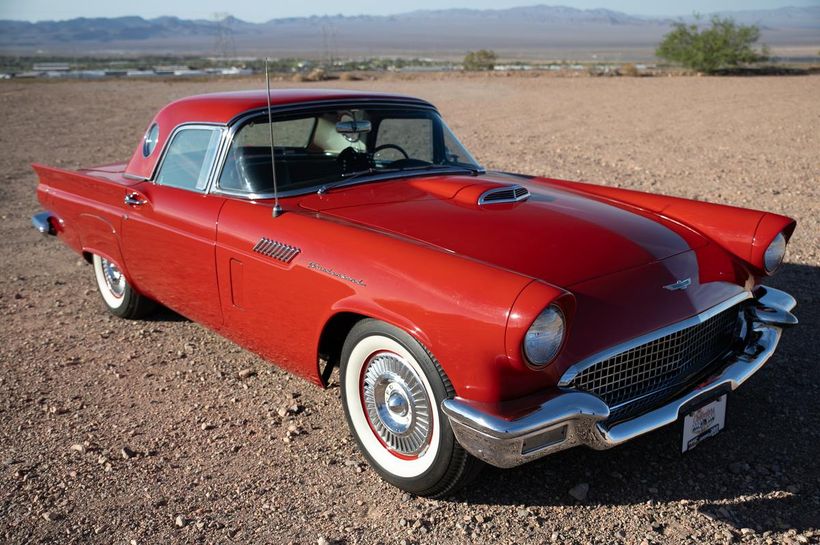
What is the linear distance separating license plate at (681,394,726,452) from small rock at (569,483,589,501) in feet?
1.34

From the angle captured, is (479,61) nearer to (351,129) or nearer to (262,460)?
(351,129)

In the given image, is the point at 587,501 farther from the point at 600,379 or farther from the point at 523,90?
the point at 523,90

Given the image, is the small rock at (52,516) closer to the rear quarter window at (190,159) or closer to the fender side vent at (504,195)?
the rear quarter window at (190,159)

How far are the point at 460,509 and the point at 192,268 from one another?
6.22ft

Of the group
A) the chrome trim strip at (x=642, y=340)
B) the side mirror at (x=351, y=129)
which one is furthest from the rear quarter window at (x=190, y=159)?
the chrome trim strip at (x=642, y=340)

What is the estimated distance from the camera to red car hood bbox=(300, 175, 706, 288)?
Answer: 286 cm

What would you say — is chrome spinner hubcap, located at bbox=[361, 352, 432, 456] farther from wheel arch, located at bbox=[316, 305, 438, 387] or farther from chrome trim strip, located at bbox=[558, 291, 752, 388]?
chrome trim strip, located at bbox=[558, 291, 752, 388]

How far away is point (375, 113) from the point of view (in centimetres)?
409

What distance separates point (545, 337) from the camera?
247 centimetres

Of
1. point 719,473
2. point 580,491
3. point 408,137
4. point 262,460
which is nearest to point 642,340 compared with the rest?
point 580,491

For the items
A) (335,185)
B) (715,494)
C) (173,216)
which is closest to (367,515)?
(715,494)

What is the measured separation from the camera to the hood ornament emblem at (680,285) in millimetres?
2916

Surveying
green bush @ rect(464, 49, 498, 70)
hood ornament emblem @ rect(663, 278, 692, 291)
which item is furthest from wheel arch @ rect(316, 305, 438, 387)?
green bush @ rect(464, 49, 498, 70)

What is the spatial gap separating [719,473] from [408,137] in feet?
7.85
